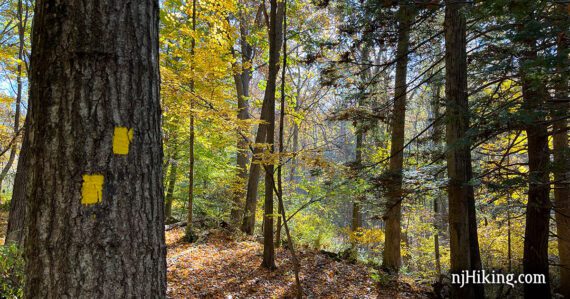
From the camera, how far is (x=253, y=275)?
17.8ft

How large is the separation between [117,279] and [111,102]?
2.17ft

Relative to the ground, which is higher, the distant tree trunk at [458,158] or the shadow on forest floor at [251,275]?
the distant tree trunk at [458,158]

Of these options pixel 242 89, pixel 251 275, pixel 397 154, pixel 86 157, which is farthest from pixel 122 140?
pixel 242 89

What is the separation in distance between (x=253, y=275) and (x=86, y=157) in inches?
186

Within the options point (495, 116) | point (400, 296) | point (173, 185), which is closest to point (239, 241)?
point (400, 296)

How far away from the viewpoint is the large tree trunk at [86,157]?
46.4 inches

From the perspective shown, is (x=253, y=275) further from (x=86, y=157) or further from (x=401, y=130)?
(x=86, y=157)

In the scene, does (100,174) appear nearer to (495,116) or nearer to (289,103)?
(495,116)

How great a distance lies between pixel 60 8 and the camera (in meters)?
1.21

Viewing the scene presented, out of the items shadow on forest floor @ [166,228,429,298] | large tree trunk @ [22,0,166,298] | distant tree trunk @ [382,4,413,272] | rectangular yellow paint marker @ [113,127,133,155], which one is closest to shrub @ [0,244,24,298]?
shadow on forest floor @ [166,228,429,298]

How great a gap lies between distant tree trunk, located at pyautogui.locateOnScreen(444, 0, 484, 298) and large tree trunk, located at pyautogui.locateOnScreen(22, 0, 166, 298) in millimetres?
4520

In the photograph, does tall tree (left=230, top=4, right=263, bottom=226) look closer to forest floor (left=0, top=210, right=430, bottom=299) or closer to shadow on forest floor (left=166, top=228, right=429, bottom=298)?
forest floor (left=0, top=210, right=430, bottom=299)

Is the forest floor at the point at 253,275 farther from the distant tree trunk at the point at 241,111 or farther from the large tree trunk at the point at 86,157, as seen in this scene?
the large tree trunk at the point at 86,157

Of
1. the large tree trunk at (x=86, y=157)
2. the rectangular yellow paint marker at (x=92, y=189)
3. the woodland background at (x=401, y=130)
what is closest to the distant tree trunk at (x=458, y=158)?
the woodland background at (x=401, y=130)
